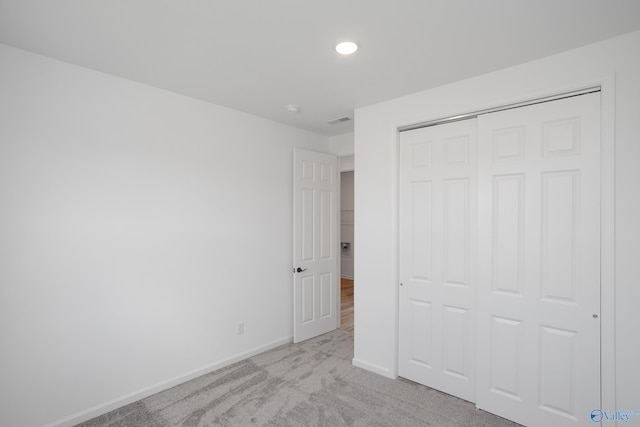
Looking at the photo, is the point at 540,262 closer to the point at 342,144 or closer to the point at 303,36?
the point at 303,36

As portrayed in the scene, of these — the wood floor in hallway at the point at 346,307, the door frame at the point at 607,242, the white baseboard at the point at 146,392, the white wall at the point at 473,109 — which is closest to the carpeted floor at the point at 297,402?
the white baseboard at the point at 146,392

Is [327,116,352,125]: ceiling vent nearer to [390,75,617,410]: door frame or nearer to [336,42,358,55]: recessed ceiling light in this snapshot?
[336,42,358,55]: recessed ceiling light

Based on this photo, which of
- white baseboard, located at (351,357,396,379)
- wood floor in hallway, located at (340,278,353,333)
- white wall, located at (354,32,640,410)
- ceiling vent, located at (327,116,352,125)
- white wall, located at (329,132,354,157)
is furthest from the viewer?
wood floor in hallway, located at (340,278,353,333)

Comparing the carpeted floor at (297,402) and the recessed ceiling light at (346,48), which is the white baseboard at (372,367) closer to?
the carpeted floor at (297,402)

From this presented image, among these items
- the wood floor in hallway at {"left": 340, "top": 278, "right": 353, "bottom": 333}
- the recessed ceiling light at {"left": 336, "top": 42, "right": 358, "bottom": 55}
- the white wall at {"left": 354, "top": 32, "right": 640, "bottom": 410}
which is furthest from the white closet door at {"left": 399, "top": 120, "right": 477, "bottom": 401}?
the wood floor in hallway at {"left": 340, "top": 278, "right": 353, "bottom": 333}

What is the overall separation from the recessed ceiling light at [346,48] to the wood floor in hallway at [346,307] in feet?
11.1

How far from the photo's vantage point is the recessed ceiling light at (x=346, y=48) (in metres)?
1.99

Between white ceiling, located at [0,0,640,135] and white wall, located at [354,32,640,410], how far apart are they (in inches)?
5.0

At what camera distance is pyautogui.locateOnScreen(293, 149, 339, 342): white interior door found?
3.80 m

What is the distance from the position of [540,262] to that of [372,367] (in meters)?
1.77

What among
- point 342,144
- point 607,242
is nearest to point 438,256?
point 607,242

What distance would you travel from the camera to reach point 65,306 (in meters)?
2.24

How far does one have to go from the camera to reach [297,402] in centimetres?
254

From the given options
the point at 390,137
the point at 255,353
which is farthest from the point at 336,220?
the point at 255,353
